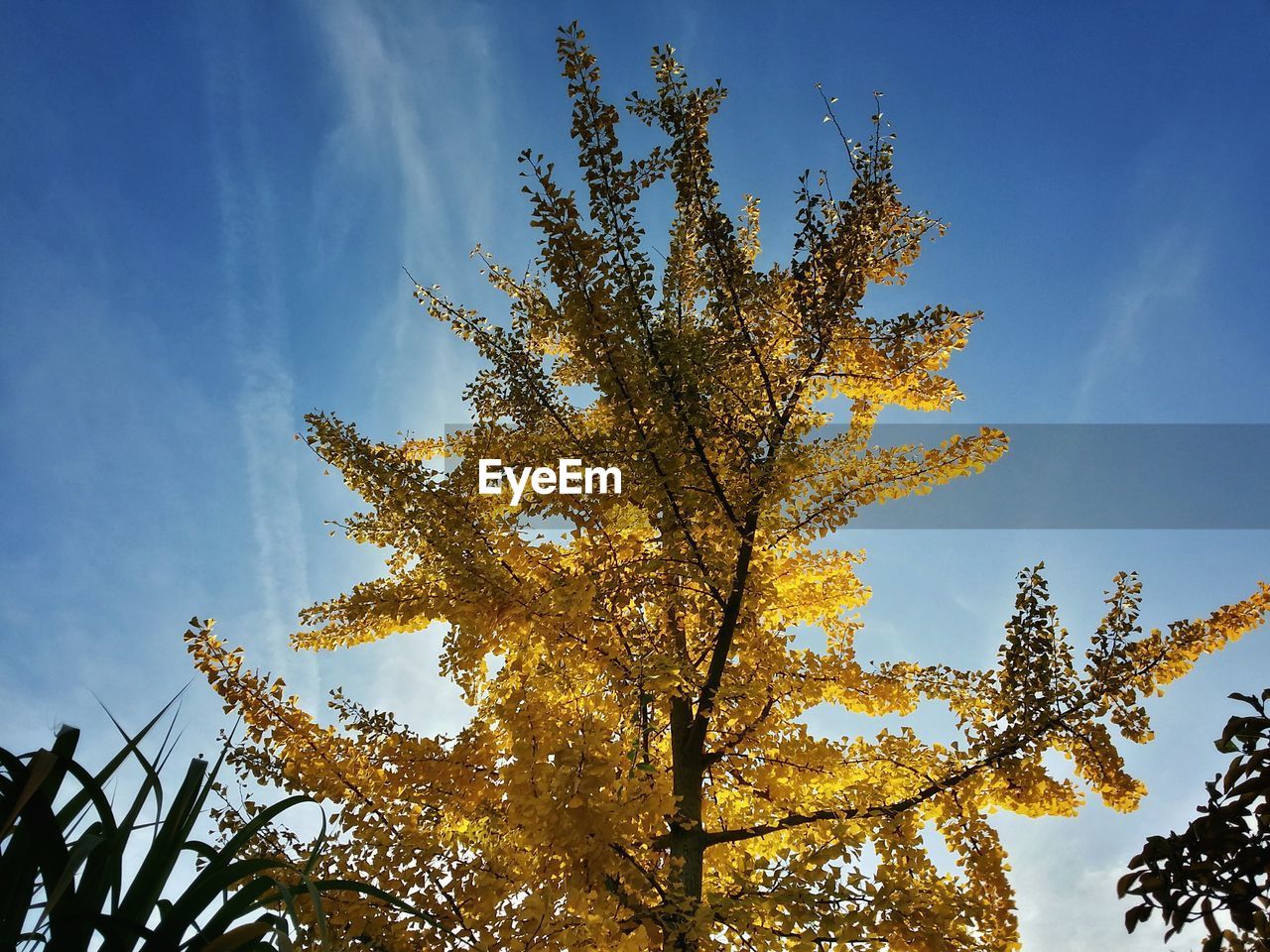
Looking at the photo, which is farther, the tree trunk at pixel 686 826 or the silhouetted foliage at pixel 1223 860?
the tree trunk at pixel 686 826

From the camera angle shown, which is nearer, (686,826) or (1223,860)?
(1223,860)

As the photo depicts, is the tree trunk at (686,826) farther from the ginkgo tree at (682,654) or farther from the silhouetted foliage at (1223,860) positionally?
the silhouetted foliage at (1223,860)

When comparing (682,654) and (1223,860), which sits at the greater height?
(682,654)

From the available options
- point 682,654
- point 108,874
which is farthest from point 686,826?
point 108,874

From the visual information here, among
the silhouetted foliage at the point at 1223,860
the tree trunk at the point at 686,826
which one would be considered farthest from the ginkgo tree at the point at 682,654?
the silhouetted foliage at the point at 1223,860

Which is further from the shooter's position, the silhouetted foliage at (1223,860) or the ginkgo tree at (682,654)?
the ginkgo tree at (682,654)

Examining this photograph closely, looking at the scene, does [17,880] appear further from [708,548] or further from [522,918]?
[708,548]

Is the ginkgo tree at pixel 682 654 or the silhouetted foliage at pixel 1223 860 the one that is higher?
the ginkgo tree at pixel 682 654

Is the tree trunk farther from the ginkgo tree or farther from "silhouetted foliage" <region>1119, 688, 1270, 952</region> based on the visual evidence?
"silhouetted foliage" <region>1119, 688, 1270, 952</region>

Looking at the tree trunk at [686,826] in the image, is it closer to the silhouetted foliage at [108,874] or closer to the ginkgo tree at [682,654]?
the ginkgo tree at [682,654]

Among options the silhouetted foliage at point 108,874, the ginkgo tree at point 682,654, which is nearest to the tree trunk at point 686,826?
the ginkgo tree at point 682,654

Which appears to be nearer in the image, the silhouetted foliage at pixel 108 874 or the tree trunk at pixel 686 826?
the silhouetted foliage at pixel 108 874

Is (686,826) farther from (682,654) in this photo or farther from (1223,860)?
(1223,860)

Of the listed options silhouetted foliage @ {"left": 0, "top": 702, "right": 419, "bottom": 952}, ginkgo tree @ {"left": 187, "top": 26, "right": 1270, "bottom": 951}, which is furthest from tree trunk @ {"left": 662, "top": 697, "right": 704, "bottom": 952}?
silhouetted foliage @ {"left": 0, "top": 702, "right": 419, "bottom": 952}
